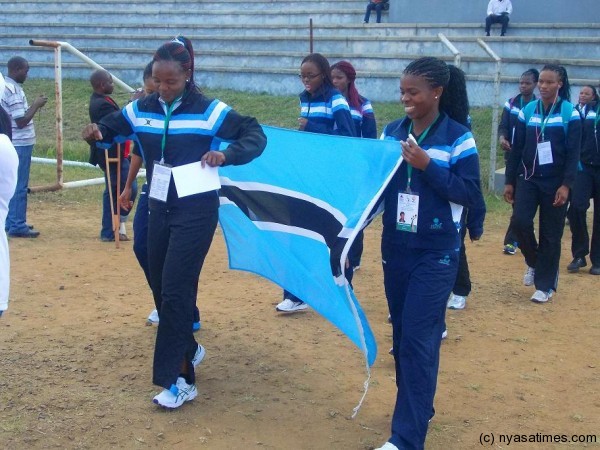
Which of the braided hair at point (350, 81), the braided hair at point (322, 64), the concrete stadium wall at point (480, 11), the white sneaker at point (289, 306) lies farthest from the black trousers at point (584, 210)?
the concrete stadium wall at point (480, 11)

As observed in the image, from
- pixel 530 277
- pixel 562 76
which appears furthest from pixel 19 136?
pixel 562 76

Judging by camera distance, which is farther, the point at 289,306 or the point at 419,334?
the point at 289,306

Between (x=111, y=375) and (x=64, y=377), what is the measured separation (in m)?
0.31

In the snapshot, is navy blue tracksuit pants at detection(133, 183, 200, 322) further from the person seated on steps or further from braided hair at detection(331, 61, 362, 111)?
the person seated on steps

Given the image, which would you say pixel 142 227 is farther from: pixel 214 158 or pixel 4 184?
pixel 4 184

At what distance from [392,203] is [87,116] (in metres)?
15.4

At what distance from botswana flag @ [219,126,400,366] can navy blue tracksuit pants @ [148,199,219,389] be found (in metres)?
0.67

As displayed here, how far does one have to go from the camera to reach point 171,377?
202 inches

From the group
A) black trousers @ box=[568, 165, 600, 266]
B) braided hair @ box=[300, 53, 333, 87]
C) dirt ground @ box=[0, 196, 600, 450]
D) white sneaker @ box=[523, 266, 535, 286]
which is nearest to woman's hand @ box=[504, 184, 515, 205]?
white sneaker @ box=[523, 266, 535, 286]

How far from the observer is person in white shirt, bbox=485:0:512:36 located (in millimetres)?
18250

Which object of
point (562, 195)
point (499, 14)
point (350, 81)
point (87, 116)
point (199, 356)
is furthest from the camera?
point (87, 116)

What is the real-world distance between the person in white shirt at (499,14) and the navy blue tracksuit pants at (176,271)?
47.6 ft

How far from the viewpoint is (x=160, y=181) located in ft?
16.8

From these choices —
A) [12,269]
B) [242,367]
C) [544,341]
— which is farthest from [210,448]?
[12,269]
